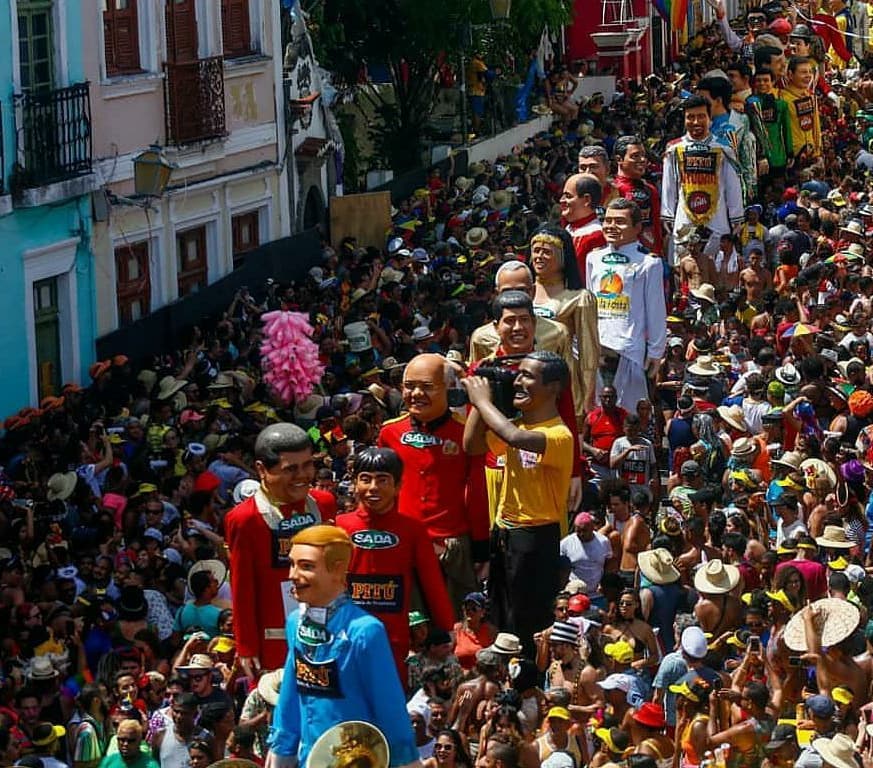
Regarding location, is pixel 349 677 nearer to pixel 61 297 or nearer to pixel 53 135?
pixel 53 135

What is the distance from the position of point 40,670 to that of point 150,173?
1069 centimetres

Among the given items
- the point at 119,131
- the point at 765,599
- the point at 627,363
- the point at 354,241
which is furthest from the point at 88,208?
the point at 765,599

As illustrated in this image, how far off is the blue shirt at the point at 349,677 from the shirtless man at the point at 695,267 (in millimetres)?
12892

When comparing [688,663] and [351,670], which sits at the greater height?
[351,670]

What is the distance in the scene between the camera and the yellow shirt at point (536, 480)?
1326 cm

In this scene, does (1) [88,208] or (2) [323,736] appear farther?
(1) [88,208]

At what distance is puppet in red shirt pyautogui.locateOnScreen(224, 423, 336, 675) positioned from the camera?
1195 centimetres

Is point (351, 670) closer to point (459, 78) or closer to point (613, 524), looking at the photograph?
point (613, 524)

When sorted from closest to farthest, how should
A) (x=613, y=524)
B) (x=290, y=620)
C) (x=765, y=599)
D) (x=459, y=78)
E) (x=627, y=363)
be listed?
(x=290, y=620)
(x=765, y=599)
(x=613, y=524)
(x=627, y=363)
(x=459, y=78)

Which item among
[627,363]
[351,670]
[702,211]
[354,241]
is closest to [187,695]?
[351,670]

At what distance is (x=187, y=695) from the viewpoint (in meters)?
12.9

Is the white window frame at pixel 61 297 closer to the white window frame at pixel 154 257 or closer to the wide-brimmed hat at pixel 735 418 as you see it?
the white window frame at pixel 154 257

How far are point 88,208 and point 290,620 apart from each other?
46.5ft

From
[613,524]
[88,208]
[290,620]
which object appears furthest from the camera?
[88,208]
